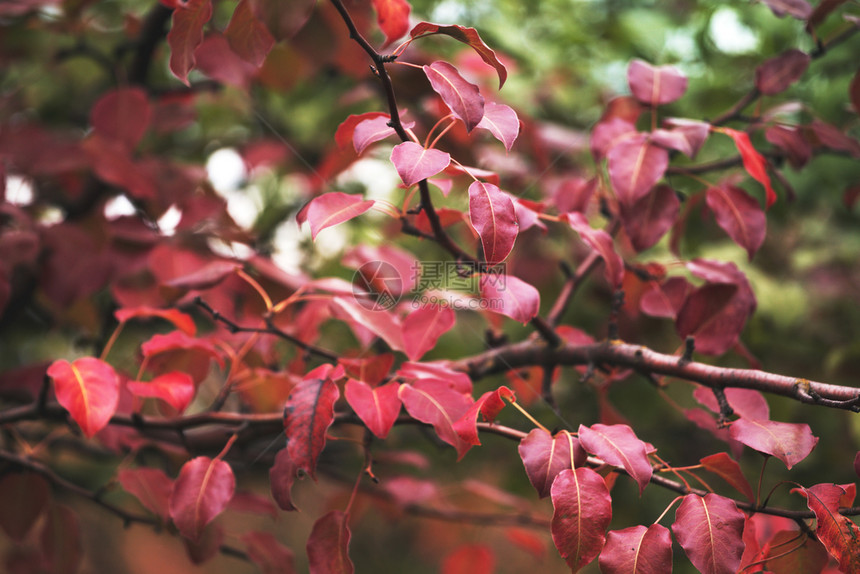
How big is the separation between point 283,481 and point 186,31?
0.35 metres

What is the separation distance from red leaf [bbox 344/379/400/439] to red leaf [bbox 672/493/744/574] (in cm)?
20

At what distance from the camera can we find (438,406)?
439mm

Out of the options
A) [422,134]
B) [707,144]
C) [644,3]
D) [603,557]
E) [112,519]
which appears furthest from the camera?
[112,519]

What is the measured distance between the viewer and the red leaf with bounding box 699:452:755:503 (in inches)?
16.0

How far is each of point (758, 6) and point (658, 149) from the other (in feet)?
1.78

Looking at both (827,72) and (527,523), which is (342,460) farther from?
(827,72)

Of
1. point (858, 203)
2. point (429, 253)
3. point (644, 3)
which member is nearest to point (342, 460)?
point (429, 253)

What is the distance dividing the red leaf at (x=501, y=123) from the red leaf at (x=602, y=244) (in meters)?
0.11

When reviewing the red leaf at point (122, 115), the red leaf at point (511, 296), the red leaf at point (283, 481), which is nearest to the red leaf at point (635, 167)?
the red leaf at point (511, 296)

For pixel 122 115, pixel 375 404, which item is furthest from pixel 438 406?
pixel 122 115

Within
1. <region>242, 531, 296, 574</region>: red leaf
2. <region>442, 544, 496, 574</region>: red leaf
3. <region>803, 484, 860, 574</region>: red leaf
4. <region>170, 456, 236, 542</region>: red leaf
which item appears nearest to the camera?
<region>803, 484, 860, 574</region>: red leaf

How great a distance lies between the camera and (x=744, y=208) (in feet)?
1.76

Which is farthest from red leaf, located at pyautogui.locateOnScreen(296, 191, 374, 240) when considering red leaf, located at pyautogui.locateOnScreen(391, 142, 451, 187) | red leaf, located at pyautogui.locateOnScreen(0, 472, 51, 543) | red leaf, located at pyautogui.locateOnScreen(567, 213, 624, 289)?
red leaf, located at pyautogui.locateOnScreen(0, 472, 51, 543)

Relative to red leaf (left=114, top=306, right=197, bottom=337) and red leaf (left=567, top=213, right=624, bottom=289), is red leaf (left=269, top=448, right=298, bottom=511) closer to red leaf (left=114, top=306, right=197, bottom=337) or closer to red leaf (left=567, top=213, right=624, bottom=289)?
red leaf (left=114, top=306, right=197, bottom=337)
